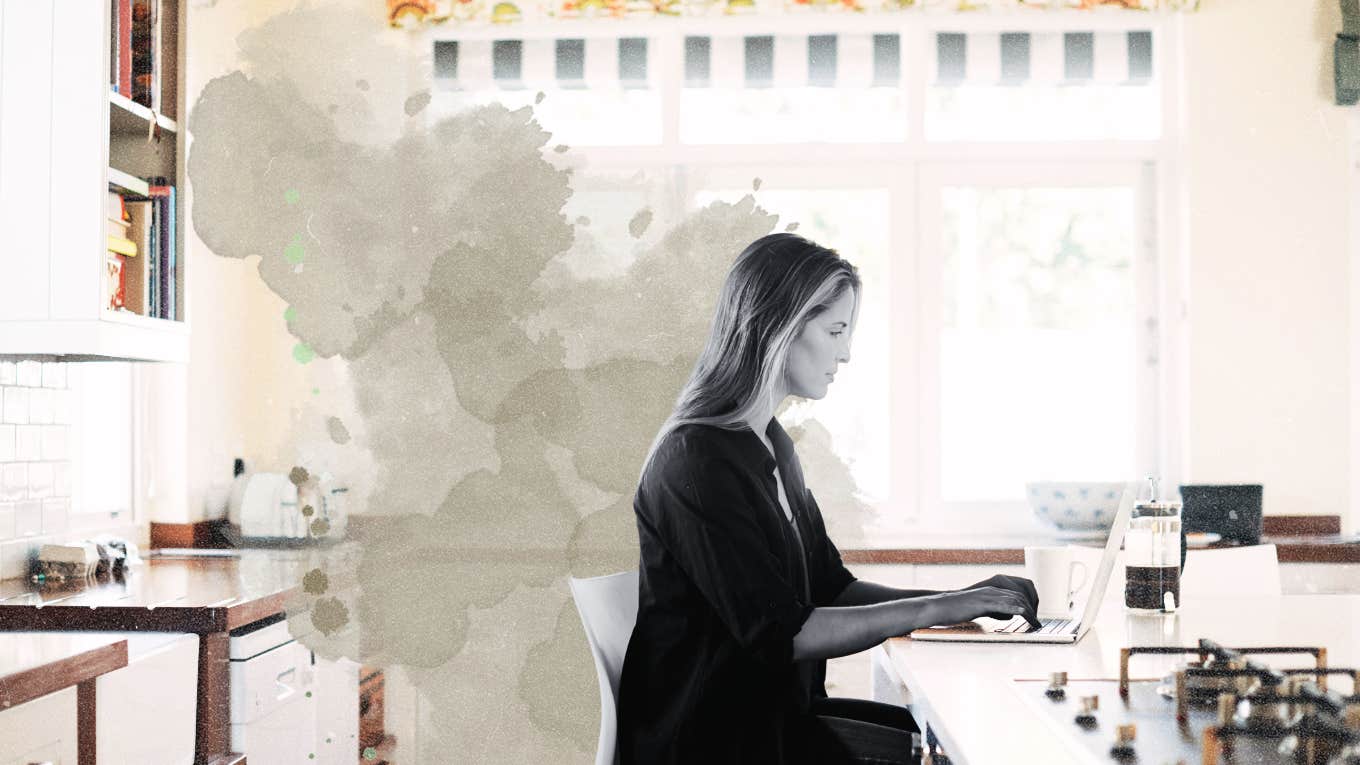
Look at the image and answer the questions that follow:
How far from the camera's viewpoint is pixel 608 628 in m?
1.58

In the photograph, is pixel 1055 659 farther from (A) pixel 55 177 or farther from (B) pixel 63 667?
(A) pixel 55 177

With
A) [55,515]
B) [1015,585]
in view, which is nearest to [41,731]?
[55,515]

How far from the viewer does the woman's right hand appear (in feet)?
4.69

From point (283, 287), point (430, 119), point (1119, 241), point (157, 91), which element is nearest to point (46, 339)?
point (157, 91)

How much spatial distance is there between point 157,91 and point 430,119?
5.06ft

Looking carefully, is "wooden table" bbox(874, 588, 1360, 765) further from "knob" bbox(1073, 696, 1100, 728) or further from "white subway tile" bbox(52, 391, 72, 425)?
"white subway tile" bbox(52, 391, 72, 425)

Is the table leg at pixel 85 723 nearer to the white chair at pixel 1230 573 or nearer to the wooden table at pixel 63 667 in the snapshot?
the wooden table at pixel 63 667

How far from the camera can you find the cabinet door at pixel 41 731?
164 cm

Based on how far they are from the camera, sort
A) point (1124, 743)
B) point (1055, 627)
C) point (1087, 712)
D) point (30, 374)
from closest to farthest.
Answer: point (1124, 743) → point (1087, 712) → point (1055, 627) → point (30, 374)

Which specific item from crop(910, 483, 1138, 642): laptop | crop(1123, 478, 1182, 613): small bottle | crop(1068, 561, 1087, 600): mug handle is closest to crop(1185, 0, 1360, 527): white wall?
crop(1123, 478, 1182, 613): small bottle

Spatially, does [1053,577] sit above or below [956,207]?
below

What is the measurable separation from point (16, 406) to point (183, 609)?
24.4 inches

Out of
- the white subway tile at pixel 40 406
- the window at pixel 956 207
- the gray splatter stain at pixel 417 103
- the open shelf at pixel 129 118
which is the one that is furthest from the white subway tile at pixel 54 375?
the window at pixel 956 207

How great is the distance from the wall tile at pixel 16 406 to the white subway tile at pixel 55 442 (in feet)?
0.24
